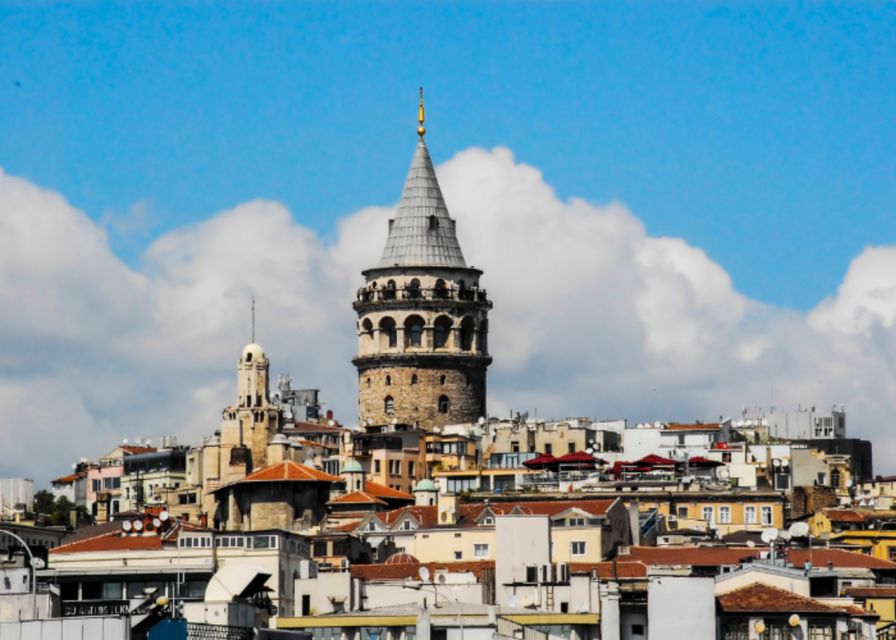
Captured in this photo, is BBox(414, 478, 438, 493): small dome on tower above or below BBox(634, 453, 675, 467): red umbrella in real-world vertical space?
below

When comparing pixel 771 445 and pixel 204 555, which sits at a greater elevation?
pixel 771 445

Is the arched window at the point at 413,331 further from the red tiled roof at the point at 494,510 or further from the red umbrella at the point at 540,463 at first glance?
the red tiled roof at the point at 494,510

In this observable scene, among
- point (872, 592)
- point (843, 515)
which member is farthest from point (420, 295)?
point (872, 592)

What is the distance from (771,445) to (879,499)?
15.8 m

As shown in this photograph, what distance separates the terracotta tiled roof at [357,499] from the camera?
14625 cm

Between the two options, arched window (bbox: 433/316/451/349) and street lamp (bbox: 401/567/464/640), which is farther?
arched window (bbox: 433/316/451/349)

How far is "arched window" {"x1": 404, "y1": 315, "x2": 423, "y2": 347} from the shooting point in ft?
568

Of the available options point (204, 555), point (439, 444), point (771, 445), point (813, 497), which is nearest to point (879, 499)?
point (813, 497)

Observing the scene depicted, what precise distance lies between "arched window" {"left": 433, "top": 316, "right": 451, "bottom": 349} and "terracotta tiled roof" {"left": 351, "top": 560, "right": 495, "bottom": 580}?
211ft

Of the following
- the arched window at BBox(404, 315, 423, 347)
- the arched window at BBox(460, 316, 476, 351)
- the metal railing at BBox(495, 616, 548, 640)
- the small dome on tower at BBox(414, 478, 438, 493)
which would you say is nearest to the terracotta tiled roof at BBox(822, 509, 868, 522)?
the small dome on tower at BBox(414, 478, 438, 493)

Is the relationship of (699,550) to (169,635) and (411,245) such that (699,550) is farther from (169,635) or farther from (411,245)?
(411,245)

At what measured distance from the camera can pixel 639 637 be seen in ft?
243

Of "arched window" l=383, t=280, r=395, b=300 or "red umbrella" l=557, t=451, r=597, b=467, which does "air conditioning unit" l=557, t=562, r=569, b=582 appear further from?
"arched window" l=383, t=280, r=395, b=300

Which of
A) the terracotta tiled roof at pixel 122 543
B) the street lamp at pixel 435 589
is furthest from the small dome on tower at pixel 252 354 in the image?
the street lamp at pixel 435 589
